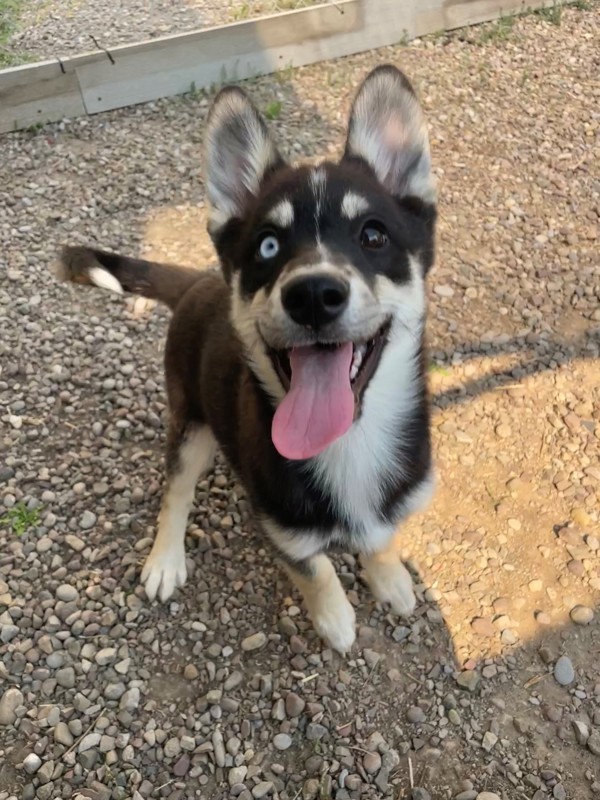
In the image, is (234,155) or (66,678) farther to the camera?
(66,678)

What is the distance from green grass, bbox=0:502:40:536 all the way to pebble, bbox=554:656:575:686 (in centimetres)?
219

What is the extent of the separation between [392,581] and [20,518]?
1.63 m

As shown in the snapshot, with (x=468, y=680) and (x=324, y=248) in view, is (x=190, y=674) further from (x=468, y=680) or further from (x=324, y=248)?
(x=324, y=248)

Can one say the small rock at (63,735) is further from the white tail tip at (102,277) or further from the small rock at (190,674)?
the white tail tip at (102,277)

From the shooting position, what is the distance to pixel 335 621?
8.66 ft

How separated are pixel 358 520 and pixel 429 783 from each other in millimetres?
912

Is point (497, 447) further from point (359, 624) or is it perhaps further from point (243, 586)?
point (243, 586)

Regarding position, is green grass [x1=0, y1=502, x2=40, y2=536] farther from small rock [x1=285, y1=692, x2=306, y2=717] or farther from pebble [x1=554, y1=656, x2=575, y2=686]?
pebble [x1=554, y1=656, x2=575, y2=686]

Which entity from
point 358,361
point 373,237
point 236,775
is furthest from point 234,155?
point 236,775

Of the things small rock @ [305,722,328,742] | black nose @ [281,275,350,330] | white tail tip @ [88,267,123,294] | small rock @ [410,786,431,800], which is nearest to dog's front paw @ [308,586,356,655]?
small rock @ [305,722,328,742]

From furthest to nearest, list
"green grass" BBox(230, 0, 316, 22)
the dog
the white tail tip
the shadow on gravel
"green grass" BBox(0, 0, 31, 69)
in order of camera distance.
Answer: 1. "green grass" BBox(230, 0, 316, 22)
2. "green grass" BBox(0, 0, 31, 69)
3. the shadow on gravel
4. the white tail tip
5. the dog

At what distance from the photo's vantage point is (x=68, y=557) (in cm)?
303

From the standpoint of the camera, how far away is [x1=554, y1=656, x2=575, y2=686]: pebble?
8.48 feet

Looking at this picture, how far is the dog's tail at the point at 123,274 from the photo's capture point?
284 cm
